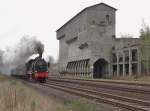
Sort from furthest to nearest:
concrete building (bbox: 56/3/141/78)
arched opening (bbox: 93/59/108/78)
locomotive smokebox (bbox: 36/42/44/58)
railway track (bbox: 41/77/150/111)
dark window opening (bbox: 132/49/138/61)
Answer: arched opening (bbox: 93/59/108/78) < concrete building (bbox: 56/3/141/78) < dark window opening (bbox: 132/49/138/61) < locomotive smokebox (bbox: 36/42/44/58) < railway track (bbox: 41/77/150/111)

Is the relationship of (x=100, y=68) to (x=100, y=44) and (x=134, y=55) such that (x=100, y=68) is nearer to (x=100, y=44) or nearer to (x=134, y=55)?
(x=100, y=44)

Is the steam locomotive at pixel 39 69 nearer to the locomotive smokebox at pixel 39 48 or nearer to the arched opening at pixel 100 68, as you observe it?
the locomotive smokebox at pixel 39 48

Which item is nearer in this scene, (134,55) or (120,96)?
(120,96)

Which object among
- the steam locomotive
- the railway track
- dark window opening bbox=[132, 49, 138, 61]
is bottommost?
the railway track

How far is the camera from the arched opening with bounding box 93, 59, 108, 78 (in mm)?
71544

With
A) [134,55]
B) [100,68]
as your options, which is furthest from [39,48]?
[100,68]

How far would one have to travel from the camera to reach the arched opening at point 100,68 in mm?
71544

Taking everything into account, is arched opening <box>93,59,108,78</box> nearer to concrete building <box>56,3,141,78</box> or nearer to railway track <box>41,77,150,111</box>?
concrete building <box>56,3,141,78</box>

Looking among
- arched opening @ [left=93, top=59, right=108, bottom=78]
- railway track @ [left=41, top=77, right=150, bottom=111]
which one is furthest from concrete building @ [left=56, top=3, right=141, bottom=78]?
railway track @ [left=41, top=77, right=150, bottom=111]

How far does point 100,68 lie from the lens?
7356 centimetres

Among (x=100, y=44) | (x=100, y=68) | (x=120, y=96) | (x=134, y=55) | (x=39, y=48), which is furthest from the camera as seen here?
(x=100, y=68)

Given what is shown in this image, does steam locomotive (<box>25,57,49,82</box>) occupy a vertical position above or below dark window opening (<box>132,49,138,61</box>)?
below

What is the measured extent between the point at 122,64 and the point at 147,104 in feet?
169

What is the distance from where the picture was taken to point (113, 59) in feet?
234
